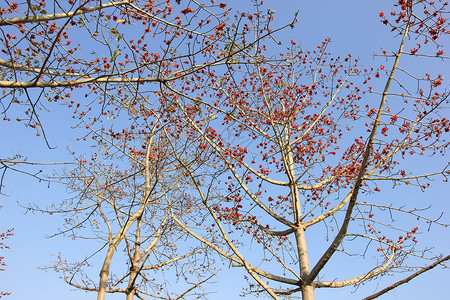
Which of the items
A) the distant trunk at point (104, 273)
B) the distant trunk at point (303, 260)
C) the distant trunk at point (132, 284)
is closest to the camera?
the distant trunk at point (303, 260)

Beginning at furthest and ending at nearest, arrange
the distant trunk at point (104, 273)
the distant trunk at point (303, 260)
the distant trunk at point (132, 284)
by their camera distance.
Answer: the distant trunk at point (132, 284)
the distant trunk at point (104, 273)
the distant trunk at point (303, 260)

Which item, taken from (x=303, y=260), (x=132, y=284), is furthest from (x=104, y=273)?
(x=303, y=260)

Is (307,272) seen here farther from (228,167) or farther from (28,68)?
(28,68)

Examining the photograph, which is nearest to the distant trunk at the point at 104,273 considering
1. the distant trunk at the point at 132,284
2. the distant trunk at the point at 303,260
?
the distant trunk at the point at 132,284

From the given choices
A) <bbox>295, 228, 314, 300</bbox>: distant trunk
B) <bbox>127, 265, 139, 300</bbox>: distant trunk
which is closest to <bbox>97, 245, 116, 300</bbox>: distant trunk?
<bbox>127, 265, 139, 300</bbox>: distant trunk

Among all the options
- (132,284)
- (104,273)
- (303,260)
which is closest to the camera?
(303,260)

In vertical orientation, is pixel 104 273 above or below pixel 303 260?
above

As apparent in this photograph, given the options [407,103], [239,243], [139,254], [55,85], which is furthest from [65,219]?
[407,103]

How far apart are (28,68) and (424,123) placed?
5318 millimetres

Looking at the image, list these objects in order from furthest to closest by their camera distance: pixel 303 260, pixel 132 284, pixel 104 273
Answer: pixel 132 284 < pixel 104 273 < pixel 303 260

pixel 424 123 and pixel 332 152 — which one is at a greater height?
pixel 332 152

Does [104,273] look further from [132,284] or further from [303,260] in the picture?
[303,260]

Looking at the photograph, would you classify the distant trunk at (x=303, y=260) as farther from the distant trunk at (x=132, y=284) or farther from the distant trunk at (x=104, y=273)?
the distant trunk at (x=104, y=273)

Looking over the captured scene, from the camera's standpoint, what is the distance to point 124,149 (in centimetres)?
763
